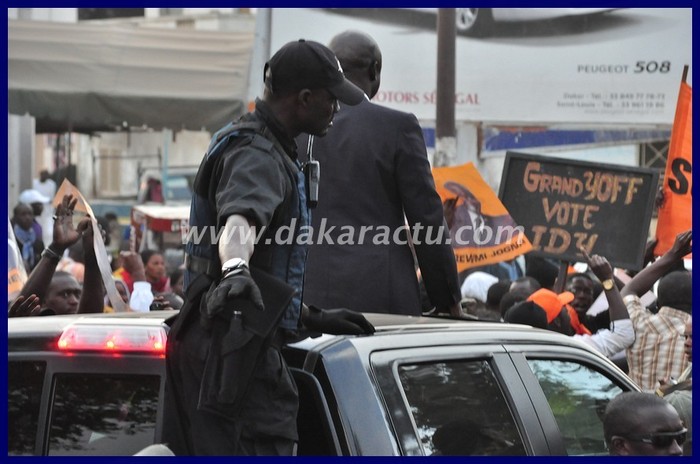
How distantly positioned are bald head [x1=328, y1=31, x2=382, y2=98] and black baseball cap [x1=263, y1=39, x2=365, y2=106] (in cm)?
121

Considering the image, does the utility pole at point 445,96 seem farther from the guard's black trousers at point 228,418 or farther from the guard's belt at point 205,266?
the guard's black trousers at point 228,418

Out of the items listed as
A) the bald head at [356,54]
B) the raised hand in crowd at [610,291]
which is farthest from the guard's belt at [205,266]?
the raised hand in crowd at [610,291]

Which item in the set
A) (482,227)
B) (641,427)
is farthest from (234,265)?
(482,227)

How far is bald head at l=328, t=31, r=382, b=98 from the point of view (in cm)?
477

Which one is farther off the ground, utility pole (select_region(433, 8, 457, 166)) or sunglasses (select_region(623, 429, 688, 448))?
utility pole (select_region(433, 8, 457, 166))

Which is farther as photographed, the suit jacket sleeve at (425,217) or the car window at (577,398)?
the suit jacket sleeve at (425,217)

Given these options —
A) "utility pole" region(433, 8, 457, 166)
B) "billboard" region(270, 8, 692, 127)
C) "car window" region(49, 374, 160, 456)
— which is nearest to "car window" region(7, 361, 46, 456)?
"car window" region(49, 374, 160, 456)

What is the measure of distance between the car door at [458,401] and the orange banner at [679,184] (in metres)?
4.39

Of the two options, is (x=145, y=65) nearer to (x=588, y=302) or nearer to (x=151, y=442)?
(x=588, y=302)

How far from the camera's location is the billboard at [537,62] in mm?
16359

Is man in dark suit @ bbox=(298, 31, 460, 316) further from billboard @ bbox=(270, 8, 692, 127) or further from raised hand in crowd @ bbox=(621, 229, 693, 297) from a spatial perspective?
billboard @ bbox=(270, 8, 692, 127)

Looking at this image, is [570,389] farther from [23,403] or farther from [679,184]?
[679,184]

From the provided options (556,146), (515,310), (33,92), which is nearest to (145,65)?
(33,92)

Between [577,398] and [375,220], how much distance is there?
107 centimetres
